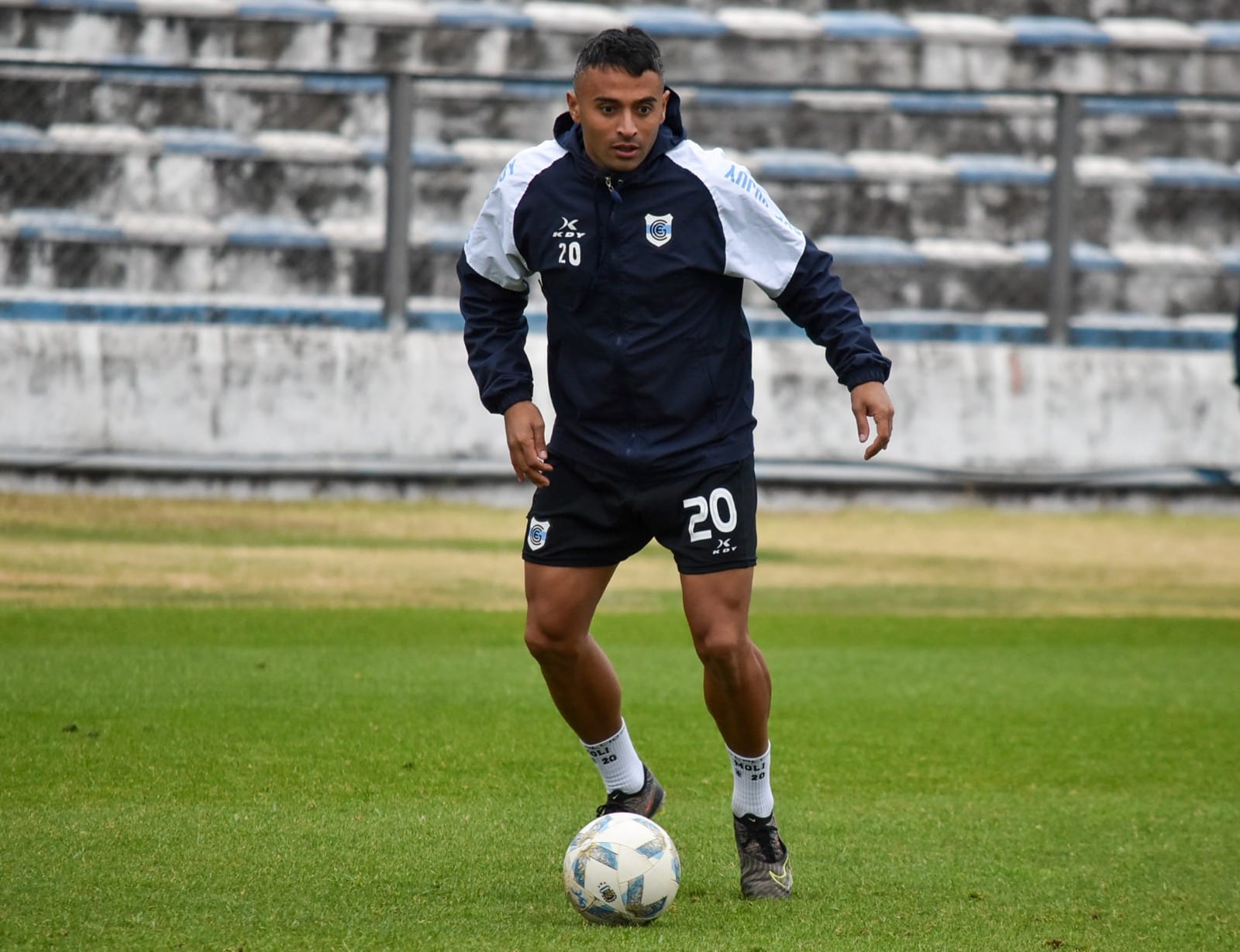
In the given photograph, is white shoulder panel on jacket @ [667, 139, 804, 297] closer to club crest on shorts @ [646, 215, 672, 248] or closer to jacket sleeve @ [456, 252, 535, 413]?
club crest on shorts @ [646, 215, 672, 248]

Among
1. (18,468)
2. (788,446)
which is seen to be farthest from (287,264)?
(788,446)

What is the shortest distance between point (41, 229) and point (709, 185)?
10.5 meters

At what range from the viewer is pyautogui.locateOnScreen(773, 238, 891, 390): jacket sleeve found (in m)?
4.51

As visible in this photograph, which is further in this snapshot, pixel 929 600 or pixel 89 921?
pixel 929 600

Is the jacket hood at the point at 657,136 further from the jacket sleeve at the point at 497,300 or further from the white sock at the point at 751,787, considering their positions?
the white sock at the point at 751,787

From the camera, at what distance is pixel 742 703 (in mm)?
4566

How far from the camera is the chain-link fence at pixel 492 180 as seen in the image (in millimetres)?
13844

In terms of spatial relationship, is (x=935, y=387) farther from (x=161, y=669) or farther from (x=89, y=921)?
(x=89, y=921)

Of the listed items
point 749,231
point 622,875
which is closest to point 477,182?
point 749,231

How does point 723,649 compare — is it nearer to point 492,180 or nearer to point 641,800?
point 641,800

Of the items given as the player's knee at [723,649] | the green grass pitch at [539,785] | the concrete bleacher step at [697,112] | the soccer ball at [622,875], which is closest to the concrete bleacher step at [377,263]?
the concrete bleacher step at [697,112]

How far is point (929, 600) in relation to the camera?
33.8 ft

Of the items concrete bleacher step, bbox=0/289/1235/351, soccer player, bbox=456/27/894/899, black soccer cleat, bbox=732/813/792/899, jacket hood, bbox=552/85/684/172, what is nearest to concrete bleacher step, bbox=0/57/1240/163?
concrete bleacher step, bbox=0/289/1235/351

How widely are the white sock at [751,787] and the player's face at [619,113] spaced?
156cm
